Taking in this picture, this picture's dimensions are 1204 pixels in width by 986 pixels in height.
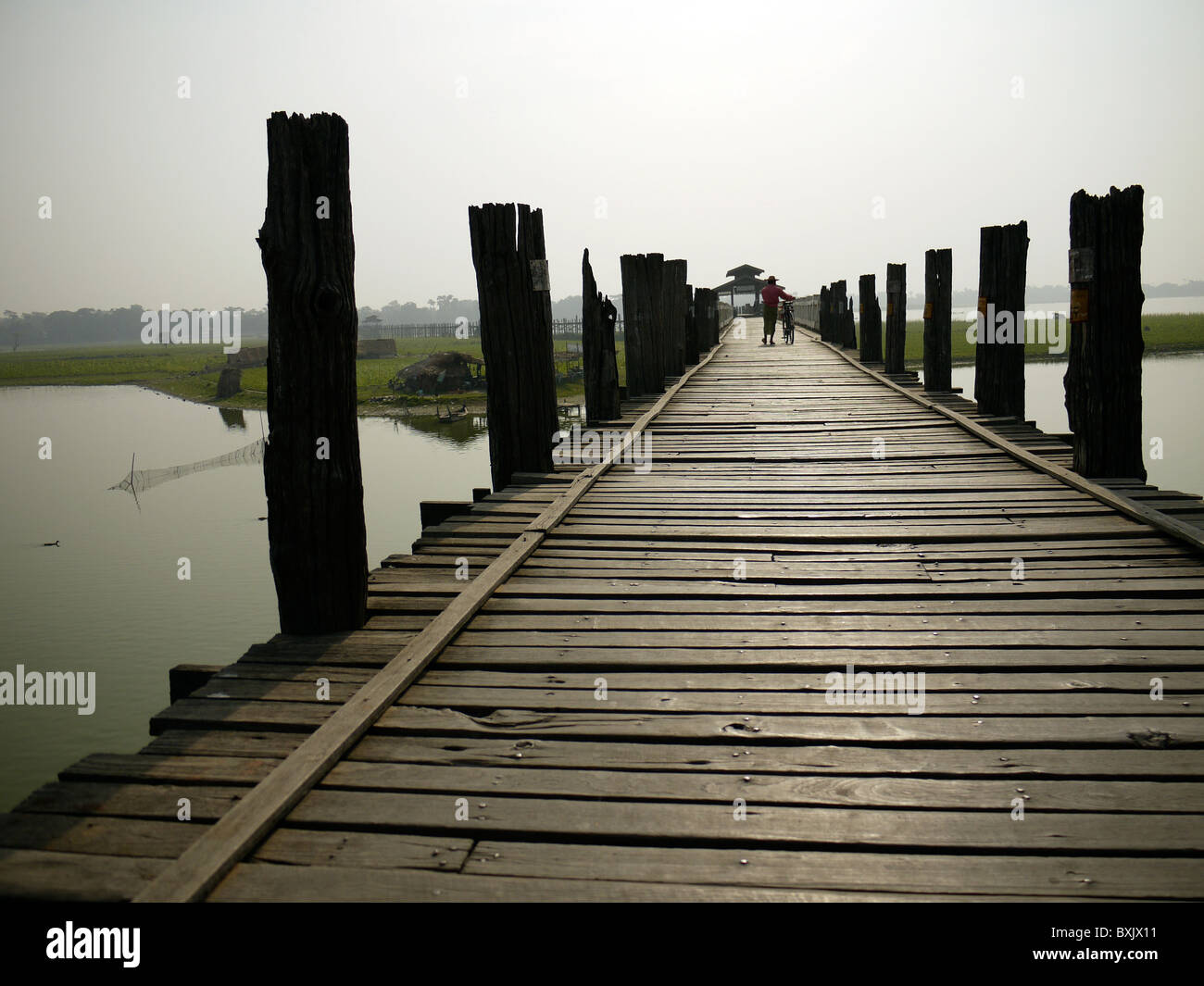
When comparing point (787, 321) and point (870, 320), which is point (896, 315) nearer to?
point (870, 320)

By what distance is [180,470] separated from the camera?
2706 centimetres

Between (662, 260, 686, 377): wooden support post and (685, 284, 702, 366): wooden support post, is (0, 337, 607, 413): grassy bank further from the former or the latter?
(662, 260, 686, 377): wooden support post

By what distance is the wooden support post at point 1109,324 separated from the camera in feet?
22.4

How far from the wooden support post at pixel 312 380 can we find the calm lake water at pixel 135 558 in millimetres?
5171

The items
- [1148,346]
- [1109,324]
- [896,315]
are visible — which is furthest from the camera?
[1148,346]

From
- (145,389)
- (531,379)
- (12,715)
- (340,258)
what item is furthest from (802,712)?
(145,389)

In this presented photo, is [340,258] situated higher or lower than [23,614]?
higher

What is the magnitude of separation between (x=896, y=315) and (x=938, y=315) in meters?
3.06

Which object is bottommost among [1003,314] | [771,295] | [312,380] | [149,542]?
[149,542]

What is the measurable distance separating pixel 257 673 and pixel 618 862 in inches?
72.9

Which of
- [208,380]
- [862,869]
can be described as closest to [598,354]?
[862,869]

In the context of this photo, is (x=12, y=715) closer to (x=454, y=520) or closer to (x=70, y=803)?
(x=454, y=520)

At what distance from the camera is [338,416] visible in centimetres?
416

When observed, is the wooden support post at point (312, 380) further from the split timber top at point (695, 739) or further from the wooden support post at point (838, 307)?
the wooden support post at point (838, 307)
